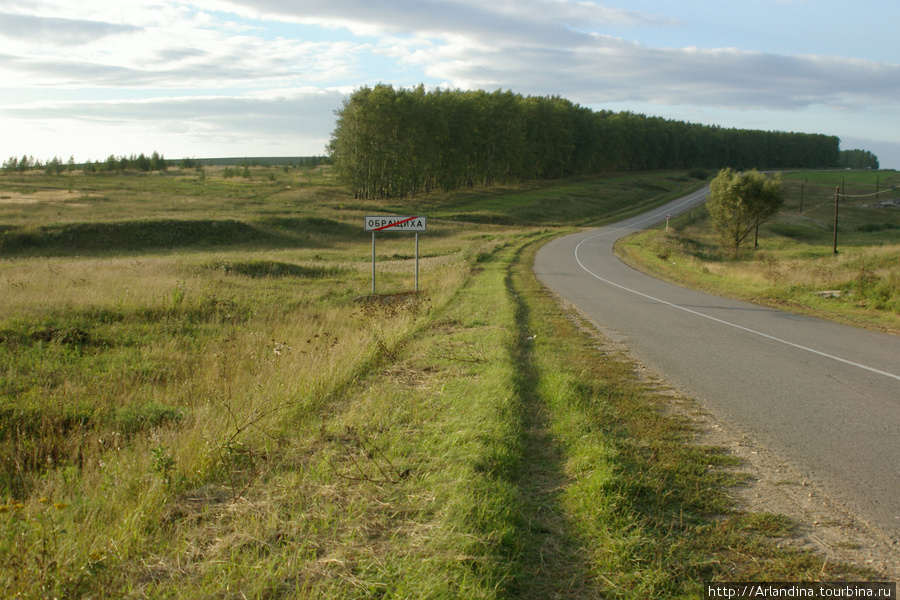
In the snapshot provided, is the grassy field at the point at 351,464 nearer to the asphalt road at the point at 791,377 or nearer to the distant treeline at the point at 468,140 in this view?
the asphalt road at the point at 791,377

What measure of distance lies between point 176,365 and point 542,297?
9.70 metres

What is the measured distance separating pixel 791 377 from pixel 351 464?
6.15 meters

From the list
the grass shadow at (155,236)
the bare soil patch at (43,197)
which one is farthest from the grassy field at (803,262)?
the bare soil patch at (43,197)

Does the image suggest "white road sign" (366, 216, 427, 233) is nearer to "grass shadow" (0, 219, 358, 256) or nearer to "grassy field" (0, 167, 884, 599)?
"grassy field" (0, 167, 884, 599)

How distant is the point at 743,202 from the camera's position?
146ft

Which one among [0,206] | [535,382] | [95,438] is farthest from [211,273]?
[0,206]

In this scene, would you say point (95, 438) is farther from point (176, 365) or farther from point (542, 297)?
point (542, 297)

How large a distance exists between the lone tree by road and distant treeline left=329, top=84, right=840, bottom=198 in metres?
33.9

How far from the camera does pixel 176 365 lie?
1033 cm

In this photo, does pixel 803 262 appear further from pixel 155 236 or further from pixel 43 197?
pixel 43 197

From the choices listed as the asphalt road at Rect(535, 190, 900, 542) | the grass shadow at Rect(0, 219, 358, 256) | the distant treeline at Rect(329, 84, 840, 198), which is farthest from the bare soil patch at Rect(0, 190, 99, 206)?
the asphalt road at Rect(535, 190, 900, 542)

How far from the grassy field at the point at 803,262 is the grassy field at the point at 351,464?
7.72 m

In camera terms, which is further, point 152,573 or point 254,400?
point 254,400

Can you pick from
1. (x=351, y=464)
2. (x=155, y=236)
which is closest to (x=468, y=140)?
(x=155, y=236)
